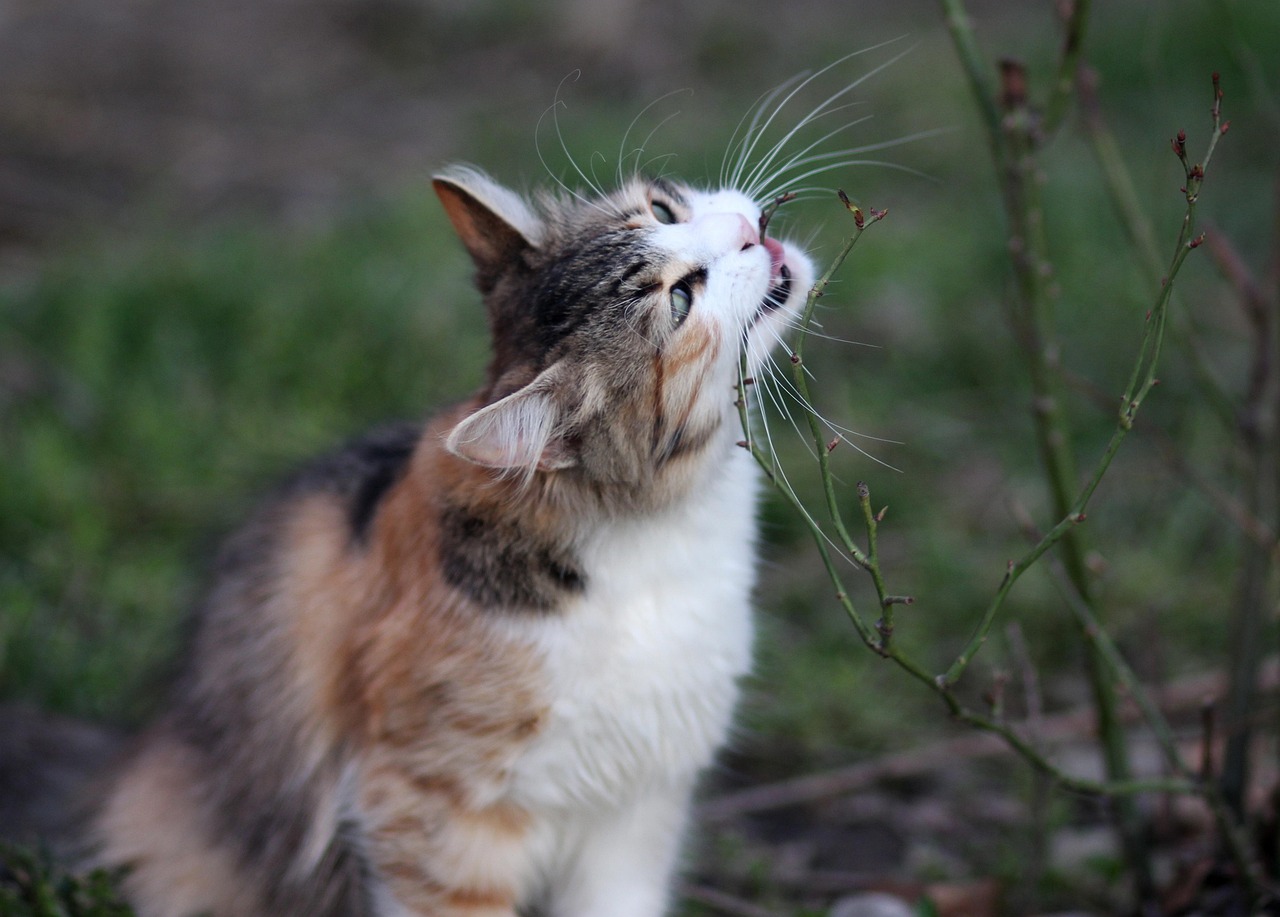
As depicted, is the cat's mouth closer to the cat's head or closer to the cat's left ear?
the cat's head

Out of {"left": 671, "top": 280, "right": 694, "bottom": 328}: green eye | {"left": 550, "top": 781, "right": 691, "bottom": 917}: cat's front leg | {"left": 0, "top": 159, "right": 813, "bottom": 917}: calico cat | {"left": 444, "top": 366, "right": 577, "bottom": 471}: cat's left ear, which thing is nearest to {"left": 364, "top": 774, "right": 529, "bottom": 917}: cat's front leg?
{"left": 0, "top": 159, "right": 813, "bottom": 917}: calico cat

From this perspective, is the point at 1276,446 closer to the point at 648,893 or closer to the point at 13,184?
the point at 648,893

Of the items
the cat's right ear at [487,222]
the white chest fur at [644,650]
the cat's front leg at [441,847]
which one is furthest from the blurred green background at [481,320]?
the cat's front leg at [441,847]

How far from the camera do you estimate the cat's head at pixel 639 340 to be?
191 cm

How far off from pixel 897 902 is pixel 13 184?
5.32 m

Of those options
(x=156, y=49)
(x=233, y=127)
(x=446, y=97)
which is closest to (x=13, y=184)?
(x=233, y=127)

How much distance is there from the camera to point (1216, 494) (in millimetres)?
2322

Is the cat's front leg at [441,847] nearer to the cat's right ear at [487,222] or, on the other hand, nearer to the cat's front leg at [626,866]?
the cat's front leg at [626,866]

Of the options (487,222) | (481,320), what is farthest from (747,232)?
(481,320)

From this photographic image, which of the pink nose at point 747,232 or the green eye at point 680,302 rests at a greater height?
the pink nose at point 747,232

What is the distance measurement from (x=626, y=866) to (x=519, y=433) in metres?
1.00

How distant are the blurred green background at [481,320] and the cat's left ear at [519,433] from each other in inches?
19.9

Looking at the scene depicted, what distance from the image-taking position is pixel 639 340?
1929 mm

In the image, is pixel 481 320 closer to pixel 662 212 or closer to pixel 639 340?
pixel 662 212
